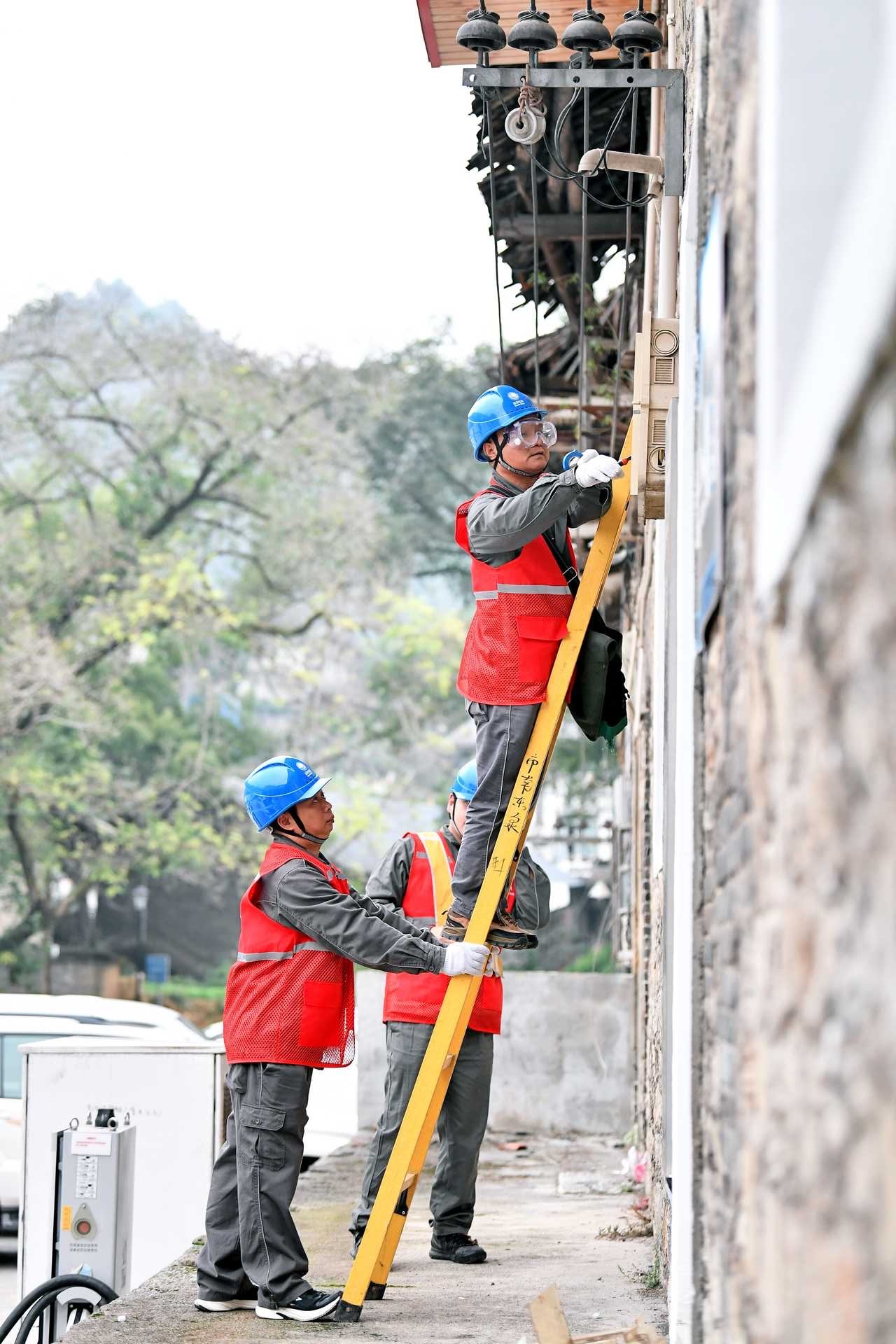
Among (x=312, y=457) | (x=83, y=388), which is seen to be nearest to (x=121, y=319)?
(x=83, y=388)

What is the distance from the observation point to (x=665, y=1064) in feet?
17.8

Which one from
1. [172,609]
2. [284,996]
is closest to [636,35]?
[284,996]

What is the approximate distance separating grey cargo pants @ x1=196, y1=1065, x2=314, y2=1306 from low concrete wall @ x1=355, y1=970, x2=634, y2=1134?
23.5 feet

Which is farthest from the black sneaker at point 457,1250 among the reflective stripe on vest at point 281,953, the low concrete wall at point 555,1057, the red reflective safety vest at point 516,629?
the low concrete wall at point 555,1057

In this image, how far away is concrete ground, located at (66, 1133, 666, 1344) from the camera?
5.45 m

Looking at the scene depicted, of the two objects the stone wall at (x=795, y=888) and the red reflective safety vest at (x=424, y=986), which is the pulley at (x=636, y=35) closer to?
the stone wall at (x=795, y=888)

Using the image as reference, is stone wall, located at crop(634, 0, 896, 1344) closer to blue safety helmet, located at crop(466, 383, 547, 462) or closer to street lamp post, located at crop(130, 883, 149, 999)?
blue safety helmet, located at crop(466, 383, 547, 462)

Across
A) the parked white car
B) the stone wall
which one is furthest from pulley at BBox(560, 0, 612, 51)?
the parked white car

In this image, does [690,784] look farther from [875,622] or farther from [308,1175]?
[308,1175]

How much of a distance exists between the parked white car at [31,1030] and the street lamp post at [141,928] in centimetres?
2254

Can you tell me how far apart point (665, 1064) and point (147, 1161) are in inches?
158

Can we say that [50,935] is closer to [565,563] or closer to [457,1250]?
[457,1250]

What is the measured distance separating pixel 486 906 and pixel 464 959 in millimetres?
196

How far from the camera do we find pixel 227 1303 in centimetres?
583
